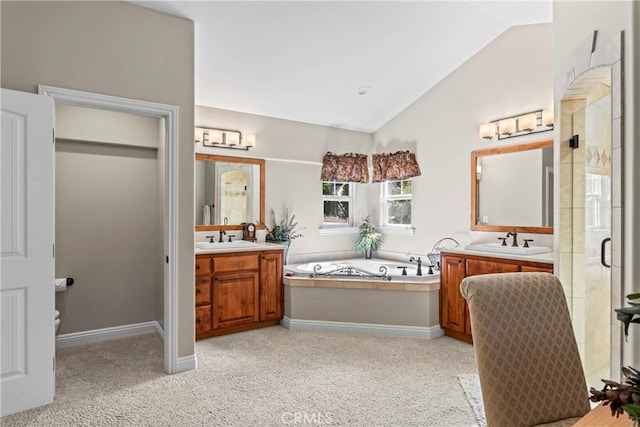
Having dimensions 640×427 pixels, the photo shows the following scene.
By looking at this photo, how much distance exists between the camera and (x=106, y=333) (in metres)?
3.71

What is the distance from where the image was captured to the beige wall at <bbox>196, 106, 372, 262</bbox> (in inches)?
181

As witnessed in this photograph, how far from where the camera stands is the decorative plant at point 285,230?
466 cm

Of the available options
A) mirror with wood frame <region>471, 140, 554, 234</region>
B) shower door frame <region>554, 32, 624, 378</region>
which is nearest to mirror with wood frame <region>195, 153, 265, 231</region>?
mirror with wood frame <region>471, 140, 554, 234</region>

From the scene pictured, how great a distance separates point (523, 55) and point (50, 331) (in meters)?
4.67

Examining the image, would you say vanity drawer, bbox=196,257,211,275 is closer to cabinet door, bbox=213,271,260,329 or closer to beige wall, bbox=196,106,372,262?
cabinet door, bbox=213,271,260,329

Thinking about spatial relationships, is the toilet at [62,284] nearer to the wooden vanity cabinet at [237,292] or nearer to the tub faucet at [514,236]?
the wooden vanity cabinet at [237,292]

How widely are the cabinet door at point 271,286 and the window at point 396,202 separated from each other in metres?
1.91

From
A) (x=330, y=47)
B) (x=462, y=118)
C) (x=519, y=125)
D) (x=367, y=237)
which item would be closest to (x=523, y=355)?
(x=519, y=125)

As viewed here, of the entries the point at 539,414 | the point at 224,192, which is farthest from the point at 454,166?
the point at 539,414

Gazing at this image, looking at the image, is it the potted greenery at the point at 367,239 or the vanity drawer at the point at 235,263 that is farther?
the potted greenery at the point at 367,239

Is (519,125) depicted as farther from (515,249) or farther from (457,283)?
(457,283)

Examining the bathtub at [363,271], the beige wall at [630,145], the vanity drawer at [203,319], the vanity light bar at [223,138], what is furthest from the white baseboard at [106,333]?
the beige wall at [630,145]

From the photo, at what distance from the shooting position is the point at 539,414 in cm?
136

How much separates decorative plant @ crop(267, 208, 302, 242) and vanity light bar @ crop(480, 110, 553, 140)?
97.6 inches
